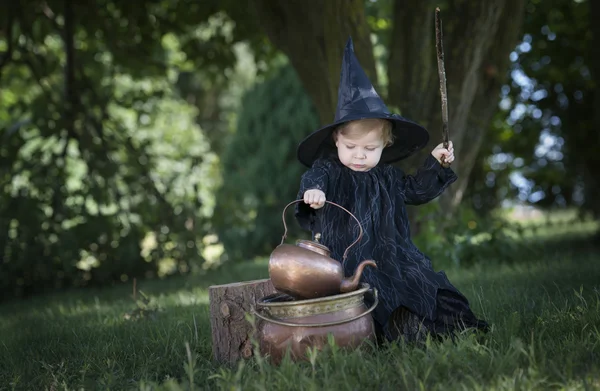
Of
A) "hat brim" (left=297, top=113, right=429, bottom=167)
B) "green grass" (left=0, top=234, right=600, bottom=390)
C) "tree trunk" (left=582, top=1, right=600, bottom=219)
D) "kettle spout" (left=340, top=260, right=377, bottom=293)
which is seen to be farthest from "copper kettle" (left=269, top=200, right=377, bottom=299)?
"tree trunk" (left=582, top=1, right=600, bottom=219)

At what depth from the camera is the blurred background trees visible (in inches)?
232

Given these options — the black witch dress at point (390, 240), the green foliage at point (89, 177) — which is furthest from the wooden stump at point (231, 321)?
the green foliage at point (89, 177)

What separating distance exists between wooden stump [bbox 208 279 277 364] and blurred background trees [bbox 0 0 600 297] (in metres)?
2.59

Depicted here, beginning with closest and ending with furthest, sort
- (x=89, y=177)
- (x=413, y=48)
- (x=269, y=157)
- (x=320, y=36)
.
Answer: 1. (x=320, y=36)
2. (x=413, y=48)
3. (x=89, y=177)
4. (x=269, y=157)

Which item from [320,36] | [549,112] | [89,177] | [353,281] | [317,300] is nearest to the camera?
[317,300]

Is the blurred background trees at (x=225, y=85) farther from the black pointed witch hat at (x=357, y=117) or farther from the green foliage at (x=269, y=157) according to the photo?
the black pointed witch hat at (x=357, y=117)

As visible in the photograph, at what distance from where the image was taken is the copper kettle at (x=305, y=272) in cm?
294

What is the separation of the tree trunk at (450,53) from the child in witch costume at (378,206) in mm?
2345

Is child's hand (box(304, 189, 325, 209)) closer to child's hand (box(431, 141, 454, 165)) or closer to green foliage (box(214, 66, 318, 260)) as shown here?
child's hand (box(431, 141, 454, 165))

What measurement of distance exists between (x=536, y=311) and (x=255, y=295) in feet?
4.65

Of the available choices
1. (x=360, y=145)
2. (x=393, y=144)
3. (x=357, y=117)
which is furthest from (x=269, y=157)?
(x=357, y=117)

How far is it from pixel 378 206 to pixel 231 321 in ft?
2.91

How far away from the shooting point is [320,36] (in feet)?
18.7

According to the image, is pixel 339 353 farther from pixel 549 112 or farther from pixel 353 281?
pixel 549 112
